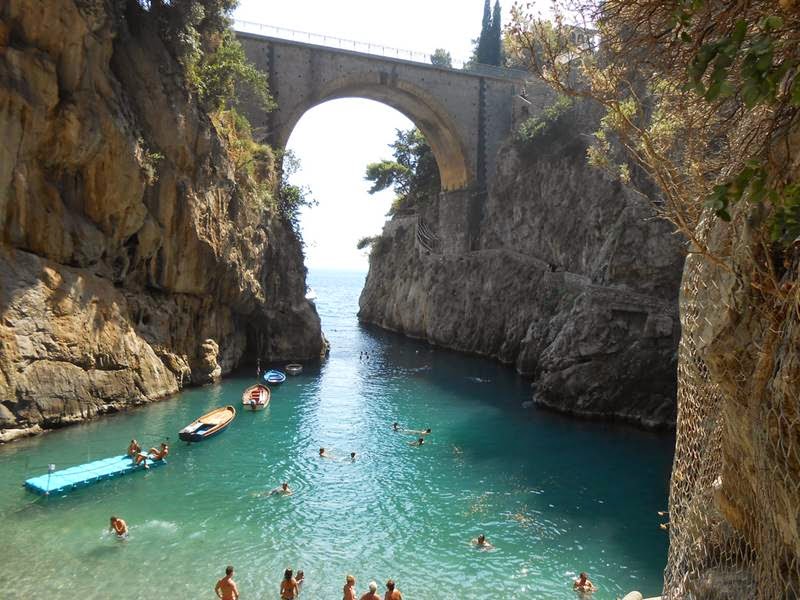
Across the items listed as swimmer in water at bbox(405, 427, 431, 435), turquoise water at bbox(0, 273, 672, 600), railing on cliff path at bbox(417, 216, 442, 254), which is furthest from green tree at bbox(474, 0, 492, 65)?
swimmer in water at bbox(405, 427, 431, 435)

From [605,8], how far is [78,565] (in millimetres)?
13606

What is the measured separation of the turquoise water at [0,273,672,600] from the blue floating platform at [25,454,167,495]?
32 cm

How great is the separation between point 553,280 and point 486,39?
25.4m

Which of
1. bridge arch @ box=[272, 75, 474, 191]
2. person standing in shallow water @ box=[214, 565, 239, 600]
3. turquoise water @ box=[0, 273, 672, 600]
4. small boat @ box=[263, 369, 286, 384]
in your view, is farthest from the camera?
bridge arch @ box=[272, 75, 474, 191]

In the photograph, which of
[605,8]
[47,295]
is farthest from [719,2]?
[47,295]

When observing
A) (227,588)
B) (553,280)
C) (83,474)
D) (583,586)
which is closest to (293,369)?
(553,280)

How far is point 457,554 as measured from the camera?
13.8 meters

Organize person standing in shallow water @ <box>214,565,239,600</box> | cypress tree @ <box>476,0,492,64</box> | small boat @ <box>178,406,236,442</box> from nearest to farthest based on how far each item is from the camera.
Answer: person standing in shallow water @ <box>214,565,239,600</box> → small boat @ <box>178,406,236,442</box> → cypress tree @ <box>476,0,492,64</box>

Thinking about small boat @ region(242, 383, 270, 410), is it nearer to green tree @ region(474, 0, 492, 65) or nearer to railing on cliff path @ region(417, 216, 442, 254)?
railing on cliff path @ region(417, 216, 442, 254)

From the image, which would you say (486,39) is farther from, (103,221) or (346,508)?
(346,508)

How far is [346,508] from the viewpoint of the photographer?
16.1 m

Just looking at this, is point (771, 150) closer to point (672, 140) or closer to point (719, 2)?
point (719, 2)

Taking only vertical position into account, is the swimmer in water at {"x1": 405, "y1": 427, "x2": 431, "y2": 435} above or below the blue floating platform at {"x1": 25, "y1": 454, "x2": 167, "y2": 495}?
below

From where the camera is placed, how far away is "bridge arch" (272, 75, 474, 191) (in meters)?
36.2
